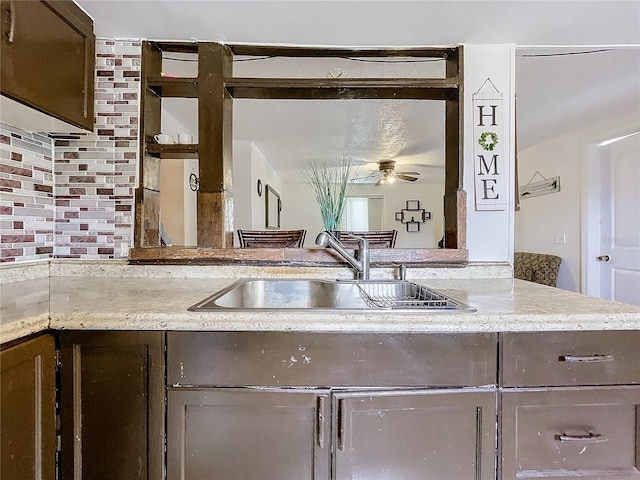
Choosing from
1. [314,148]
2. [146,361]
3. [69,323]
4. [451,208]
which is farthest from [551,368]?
[314,148]

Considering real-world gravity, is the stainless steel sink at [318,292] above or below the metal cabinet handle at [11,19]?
below

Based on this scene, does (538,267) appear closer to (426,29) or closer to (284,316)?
(426,29)

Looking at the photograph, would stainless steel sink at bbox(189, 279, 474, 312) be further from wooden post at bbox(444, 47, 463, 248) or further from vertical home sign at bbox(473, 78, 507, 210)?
vertical home sign at bbox(473, 78, 507, 210)

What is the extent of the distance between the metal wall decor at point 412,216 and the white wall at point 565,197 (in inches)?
98.7

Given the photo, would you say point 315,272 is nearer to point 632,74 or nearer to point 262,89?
point 262,89

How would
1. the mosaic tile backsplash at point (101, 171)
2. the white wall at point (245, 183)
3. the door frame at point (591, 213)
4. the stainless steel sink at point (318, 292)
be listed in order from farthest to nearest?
1. the white wall at point (245, 183)
2. the door frame at point (591, 213)
3. the mosaic tile backsplash at point (101, 171)
4. the stainless steel sink at point (318, 292)

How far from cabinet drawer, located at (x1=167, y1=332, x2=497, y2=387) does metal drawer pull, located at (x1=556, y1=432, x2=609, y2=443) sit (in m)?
0.23

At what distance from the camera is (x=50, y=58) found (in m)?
1.20

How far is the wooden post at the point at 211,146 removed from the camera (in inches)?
60.9

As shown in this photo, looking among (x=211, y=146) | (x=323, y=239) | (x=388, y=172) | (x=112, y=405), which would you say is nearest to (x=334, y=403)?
(x=112, y=405)

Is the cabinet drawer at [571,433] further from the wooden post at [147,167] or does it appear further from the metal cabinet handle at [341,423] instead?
the wooden post at [147,167]

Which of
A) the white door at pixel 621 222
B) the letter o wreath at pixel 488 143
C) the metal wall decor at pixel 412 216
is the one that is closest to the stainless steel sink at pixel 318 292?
the letter o wreath at pixel 488 143

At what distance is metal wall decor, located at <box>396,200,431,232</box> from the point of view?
675cm

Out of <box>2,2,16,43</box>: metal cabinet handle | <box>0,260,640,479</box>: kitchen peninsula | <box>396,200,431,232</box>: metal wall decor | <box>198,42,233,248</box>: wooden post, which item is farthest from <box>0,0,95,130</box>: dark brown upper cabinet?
<box>396,200,431,232</box>: metal wall decor
